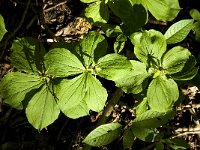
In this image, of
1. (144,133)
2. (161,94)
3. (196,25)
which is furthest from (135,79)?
(196,25)

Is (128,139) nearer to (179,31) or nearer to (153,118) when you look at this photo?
(153,118)

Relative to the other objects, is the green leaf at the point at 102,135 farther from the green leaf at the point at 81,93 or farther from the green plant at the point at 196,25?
the green plant at the point at 196,25

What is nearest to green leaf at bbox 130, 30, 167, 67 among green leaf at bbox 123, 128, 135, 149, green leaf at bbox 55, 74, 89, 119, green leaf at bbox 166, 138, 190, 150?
green leaf at bbox 55, 74, 89, 119

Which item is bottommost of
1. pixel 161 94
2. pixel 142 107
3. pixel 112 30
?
pixel 142 107

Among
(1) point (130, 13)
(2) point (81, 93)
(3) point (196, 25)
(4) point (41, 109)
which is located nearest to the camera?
(2) point (81, 93)

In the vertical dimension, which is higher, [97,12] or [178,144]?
[97,12]

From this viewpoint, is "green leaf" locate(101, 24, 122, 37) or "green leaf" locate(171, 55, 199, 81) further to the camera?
"green leaf" locate(101, 24, 122, 37)

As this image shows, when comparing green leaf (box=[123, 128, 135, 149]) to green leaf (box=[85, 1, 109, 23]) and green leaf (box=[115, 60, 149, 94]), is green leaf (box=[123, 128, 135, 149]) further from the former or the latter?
green leaf (box=[85, 1, 109, 23])

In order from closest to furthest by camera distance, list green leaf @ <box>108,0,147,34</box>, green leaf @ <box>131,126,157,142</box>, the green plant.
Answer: green leaf @ <box>108,0,147,34</box>
green leaf @ <box>131,126,157,142</box>
the green plant
